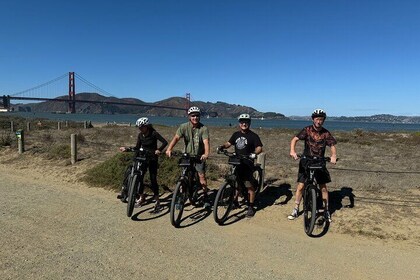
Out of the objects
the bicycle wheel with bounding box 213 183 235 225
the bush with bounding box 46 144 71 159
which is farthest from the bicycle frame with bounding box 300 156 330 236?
the bush with bounding box 46 144 71 159

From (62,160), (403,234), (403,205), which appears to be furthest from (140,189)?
(62,160)

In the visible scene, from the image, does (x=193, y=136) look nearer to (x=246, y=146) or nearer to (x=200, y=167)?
(x=200, y=167)

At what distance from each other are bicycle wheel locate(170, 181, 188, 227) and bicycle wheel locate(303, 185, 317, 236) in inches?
75.1

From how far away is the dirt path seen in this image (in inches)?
157

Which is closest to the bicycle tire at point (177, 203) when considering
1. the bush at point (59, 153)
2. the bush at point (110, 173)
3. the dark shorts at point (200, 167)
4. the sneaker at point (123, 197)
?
the dark shorts at point (200, 167)

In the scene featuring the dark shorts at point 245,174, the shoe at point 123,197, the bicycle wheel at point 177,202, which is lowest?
the shoe at point 123,197

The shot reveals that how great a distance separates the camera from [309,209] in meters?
5.31

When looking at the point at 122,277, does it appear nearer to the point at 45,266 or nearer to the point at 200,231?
the point at 45,266

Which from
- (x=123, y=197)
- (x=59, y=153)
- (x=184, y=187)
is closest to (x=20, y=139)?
(x=59, y=153)

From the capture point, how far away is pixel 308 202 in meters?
5.28

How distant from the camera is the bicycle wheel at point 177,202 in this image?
5.39 m

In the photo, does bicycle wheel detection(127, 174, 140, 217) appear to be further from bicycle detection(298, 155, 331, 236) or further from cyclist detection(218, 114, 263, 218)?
bicycle detection(298, 155, 331, 236)

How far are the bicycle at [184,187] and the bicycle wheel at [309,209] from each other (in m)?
1.87

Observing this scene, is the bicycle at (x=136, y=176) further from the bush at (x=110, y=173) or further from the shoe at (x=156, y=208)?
the bush at (x=110, y=173)
